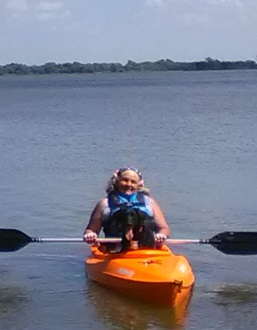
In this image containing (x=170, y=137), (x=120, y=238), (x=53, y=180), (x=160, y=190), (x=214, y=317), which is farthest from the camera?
(x=170, y=137)

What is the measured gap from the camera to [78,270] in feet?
37.7

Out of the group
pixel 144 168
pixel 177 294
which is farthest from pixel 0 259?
pixel 144 168

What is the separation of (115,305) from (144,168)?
11.2 meters

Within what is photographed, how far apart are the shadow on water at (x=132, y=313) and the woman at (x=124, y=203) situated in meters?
0.66

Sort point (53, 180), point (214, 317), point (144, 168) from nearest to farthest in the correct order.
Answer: point (214, 317), point (53, 180), point (144, 168)

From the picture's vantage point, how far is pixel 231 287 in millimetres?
10602

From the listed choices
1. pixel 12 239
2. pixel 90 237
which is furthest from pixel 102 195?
pixel 90 237

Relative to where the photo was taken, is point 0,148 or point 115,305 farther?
point 0,148

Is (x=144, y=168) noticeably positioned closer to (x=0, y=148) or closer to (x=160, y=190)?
(x=160, y=190)

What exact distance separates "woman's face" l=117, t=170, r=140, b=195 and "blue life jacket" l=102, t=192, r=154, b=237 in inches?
1.9

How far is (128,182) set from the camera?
1045cm

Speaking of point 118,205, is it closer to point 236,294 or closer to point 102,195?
point 236,294

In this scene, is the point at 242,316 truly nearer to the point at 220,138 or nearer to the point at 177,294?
the point at 177,294

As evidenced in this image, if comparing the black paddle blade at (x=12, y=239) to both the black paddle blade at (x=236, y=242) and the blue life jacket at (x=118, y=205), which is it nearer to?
the blue life jacket at (x=118, y=205)
